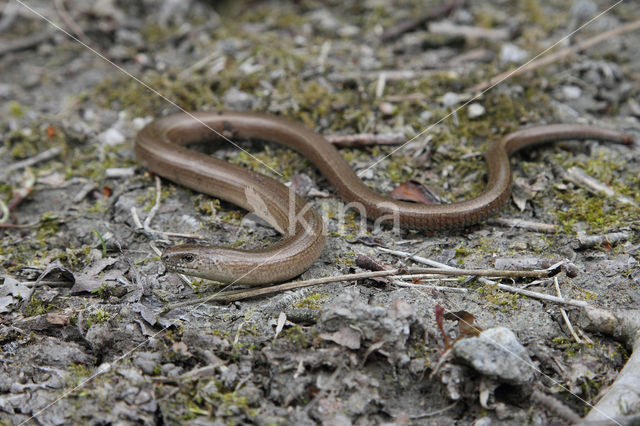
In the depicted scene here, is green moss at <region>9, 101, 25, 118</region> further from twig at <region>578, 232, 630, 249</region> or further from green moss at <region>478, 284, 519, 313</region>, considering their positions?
twig at <region>578, 232, 630, 249</region>

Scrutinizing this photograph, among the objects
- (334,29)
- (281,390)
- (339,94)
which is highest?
(334,29)

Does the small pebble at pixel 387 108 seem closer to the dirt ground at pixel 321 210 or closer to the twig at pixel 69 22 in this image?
the dirt ground at pixel 321 210

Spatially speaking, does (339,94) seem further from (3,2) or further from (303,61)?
(3,2)

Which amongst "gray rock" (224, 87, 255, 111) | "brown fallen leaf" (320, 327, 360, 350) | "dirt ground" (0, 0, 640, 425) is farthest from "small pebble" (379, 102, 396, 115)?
"brown fallen leaf" (320, 327, 360, 350)

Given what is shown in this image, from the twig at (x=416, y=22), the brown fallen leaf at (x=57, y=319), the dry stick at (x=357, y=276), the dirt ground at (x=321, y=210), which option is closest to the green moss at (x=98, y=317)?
the dirt ground at (x=321, y=210)

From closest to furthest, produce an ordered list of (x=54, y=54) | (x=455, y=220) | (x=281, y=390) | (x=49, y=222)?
1. (x=281, y=390)
2. (x=455, y=220)
3. (x=49, y=222)
4. (x=54, y=54)

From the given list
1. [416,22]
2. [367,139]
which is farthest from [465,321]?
[416,22]

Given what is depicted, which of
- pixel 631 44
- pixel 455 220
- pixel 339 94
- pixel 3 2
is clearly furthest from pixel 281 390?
pixel 3 2
